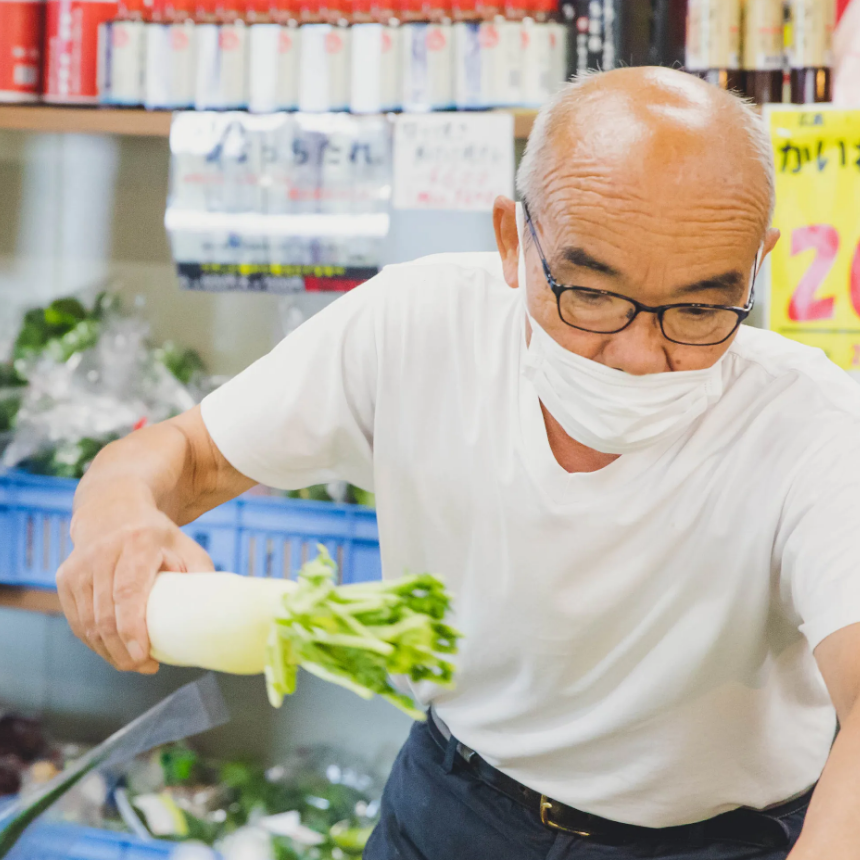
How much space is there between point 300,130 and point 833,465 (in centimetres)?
122

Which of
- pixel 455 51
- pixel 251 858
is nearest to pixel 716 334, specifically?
pixel 455 51

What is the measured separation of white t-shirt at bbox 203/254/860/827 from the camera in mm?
1124

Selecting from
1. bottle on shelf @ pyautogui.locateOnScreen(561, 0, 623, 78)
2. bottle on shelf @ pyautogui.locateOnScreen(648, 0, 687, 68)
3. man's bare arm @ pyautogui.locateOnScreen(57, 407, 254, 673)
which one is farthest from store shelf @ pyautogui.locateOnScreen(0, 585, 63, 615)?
bottle on shelf @ pyautogui.locateOnScreen(648, 0, 687, 68)

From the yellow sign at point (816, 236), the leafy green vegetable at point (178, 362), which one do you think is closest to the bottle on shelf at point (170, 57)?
the leafy green vegetable at point (178, 362)

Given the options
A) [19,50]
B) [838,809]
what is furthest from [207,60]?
[838,809]

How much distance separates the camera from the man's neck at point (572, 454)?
120 centimetres

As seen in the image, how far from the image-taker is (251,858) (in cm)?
198

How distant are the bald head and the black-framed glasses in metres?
0.09

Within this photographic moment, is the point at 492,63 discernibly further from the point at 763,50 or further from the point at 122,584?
the point at 122,584

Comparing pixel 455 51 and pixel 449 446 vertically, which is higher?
pixel 455 51

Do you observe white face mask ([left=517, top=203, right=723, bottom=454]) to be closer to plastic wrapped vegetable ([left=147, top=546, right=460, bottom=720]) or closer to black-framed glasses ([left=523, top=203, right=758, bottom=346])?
black-framed glasses ([left=523, top=203, right=758, bottom=346])

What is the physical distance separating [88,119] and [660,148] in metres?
1.34

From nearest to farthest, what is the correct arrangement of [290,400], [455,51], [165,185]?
[290,400], [455,51], [165,185]

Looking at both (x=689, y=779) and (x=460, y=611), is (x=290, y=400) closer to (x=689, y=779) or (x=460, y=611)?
(x=460, y=611)
